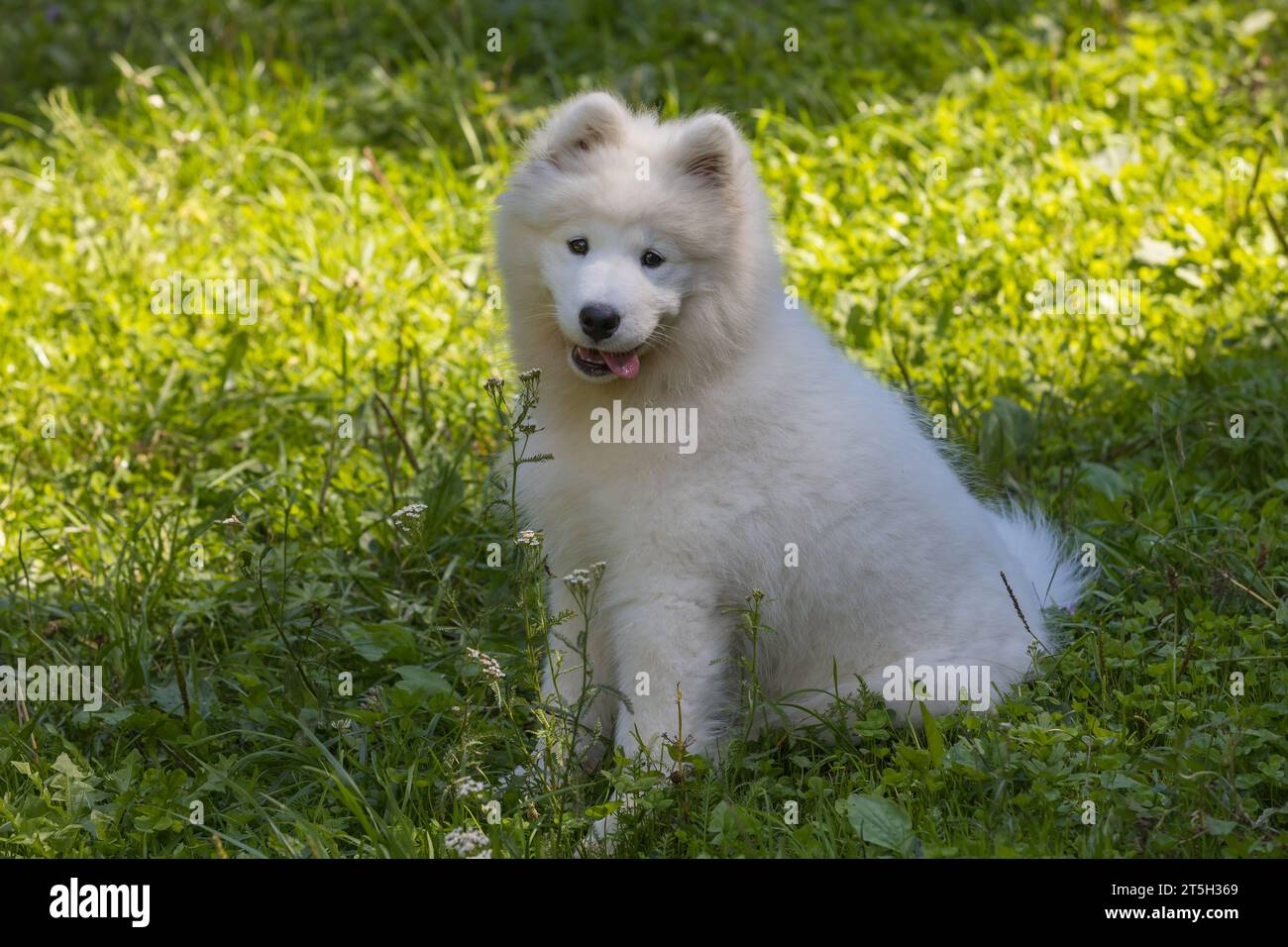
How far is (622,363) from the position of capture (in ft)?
11.3

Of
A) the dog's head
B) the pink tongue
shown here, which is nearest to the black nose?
the dog's head

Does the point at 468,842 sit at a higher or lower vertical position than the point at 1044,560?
lower

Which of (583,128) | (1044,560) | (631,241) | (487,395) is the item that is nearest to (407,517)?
(631,241)

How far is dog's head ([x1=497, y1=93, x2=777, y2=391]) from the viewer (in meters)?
3.38

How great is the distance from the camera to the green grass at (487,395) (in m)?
3.29

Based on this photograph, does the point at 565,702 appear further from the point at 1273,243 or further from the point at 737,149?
the point at 1273,243

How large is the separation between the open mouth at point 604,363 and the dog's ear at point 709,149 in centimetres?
47

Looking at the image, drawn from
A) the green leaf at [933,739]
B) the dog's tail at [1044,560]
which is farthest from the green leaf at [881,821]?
the dog's tail at [1044,560]

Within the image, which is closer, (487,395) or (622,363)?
(622,363)

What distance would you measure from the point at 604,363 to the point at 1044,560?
4.93 feet

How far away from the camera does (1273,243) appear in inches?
235

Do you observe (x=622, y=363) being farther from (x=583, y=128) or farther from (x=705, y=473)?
(x=583, y=128)

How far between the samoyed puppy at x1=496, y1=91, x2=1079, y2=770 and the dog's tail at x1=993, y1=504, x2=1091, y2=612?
352 mm

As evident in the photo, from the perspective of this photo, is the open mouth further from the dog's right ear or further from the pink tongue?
the dog's right ear
